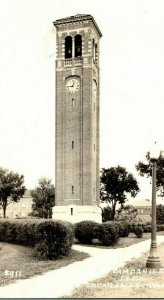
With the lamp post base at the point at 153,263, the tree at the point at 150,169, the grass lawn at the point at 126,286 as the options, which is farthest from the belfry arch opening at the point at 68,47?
the grass lawn at the point at 126,286

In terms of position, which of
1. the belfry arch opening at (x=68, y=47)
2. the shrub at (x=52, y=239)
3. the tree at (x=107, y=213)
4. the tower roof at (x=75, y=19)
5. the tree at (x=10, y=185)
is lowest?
the tree at (x=107, y=213)

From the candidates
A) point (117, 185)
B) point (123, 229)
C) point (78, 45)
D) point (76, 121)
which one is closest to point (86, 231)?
point (123, 229)

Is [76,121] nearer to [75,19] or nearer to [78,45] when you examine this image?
[78,45]

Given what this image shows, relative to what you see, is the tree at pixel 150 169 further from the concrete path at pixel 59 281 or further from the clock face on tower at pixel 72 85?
the concrete path at pixel 59 281

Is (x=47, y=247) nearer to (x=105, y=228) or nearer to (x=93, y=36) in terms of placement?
(x=105, y=228)

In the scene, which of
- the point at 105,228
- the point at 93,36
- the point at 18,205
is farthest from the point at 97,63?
the point at 18,205

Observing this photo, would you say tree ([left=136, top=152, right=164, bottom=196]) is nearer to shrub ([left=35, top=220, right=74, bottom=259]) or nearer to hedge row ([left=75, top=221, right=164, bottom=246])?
hedge row ([left=75, top=221, right=164, bottom=246])
